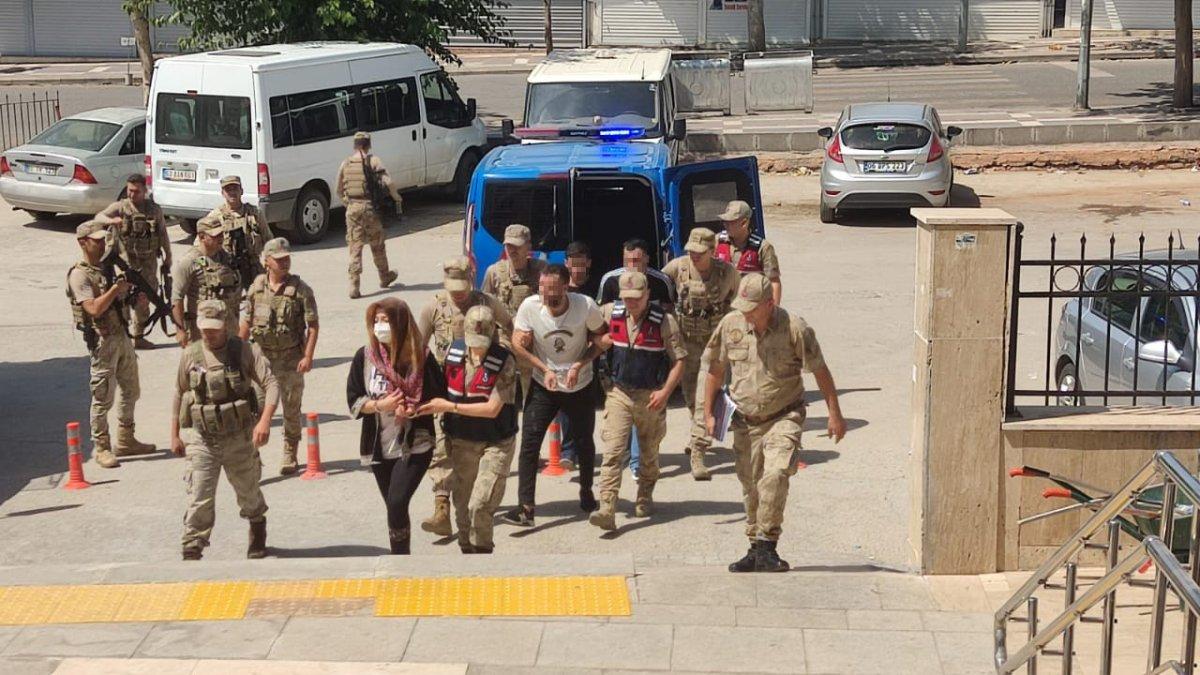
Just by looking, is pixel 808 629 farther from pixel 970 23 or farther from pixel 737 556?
pixel 970 23

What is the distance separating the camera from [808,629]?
7250 mm

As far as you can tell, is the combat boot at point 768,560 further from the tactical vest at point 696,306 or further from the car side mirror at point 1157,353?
the car side mirror at point 1157,353

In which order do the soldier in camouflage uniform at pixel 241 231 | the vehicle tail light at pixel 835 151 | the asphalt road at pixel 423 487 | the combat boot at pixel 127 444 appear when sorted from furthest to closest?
the vehicle tail light at pixel 835 151 < the soldier in camouflage uniform at pixel 241 231 < the combat boot at pixel 127 444 < the asphalt road at pixel 423 487

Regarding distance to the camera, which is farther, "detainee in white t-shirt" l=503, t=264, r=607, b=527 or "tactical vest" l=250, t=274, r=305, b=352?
"tactical vest" l=250, t=274, r=305, b=352

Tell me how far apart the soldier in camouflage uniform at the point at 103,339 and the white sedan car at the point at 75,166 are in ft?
30.8

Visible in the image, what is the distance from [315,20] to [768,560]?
17336 mm

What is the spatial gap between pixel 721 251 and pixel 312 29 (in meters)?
13.9

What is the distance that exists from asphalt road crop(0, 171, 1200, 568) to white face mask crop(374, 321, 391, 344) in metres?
1.56

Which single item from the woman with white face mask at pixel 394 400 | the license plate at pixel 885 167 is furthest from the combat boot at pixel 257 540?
the license plate at pixel 885 167

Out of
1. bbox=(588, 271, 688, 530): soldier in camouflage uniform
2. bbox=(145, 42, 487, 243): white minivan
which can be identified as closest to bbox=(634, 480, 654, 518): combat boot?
bbox=(588, 271, 688, 530): soldier in camouflage uniform

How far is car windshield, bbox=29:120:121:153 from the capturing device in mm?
20656

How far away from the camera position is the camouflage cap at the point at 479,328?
27.9 feet

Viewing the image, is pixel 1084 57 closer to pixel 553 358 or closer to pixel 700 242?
pixel 700 242

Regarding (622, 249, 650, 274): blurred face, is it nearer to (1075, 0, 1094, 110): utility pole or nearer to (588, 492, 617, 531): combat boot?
(588, 492, 617, 531): combat boot
